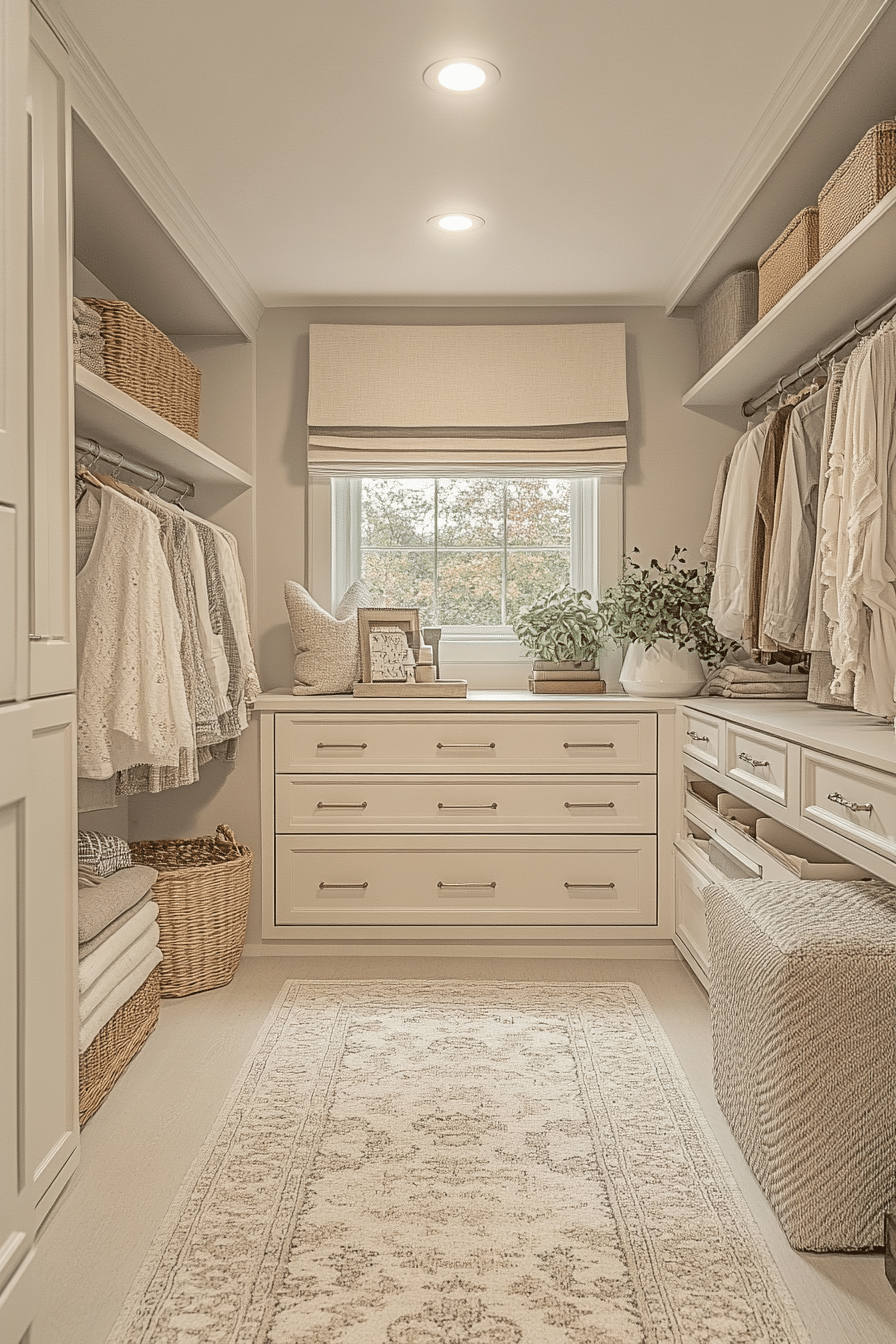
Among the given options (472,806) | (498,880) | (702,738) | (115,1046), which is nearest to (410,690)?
(472,806)

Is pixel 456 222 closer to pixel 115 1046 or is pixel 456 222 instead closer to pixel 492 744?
pixel 492 744

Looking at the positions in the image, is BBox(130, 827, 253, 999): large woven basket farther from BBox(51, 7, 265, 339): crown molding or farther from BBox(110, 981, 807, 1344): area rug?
BBox(51, 7, 265, 339): crown molding

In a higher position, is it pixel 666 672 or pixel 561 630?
pixel 561 630

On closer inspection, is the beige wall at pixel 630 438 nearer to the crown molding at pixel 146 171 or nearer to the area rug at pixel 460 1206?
the crown molding at pixel 146 171

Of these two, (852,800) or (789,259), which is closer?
(852,800)

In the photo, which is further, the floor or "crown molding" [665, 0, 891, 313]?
"crown molding" [665, 0, 891, 313]

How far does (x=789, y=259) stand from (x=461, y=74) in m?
1.04

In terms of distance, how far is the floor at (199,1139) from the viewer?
164 centimetres

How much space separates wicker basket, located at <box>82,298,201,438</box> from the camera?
2.65 m

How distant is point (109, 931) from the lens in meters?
2.46

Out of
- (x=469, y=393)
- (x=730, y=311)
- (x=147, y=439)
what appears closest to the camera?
(x=147, y=439)

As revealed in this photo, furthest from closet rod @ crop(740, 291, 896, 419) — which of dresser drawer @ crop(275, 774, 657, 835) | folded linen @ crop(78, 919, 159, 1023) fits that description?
folded linen @ crop(78, 919, 159, 1023)

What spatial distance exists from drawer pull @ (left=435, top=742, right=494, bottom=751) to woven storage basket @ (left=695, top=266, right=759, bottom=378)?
1.55 m

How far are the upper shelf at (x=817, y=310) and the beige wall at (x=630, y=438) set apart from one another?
8.7 inches
